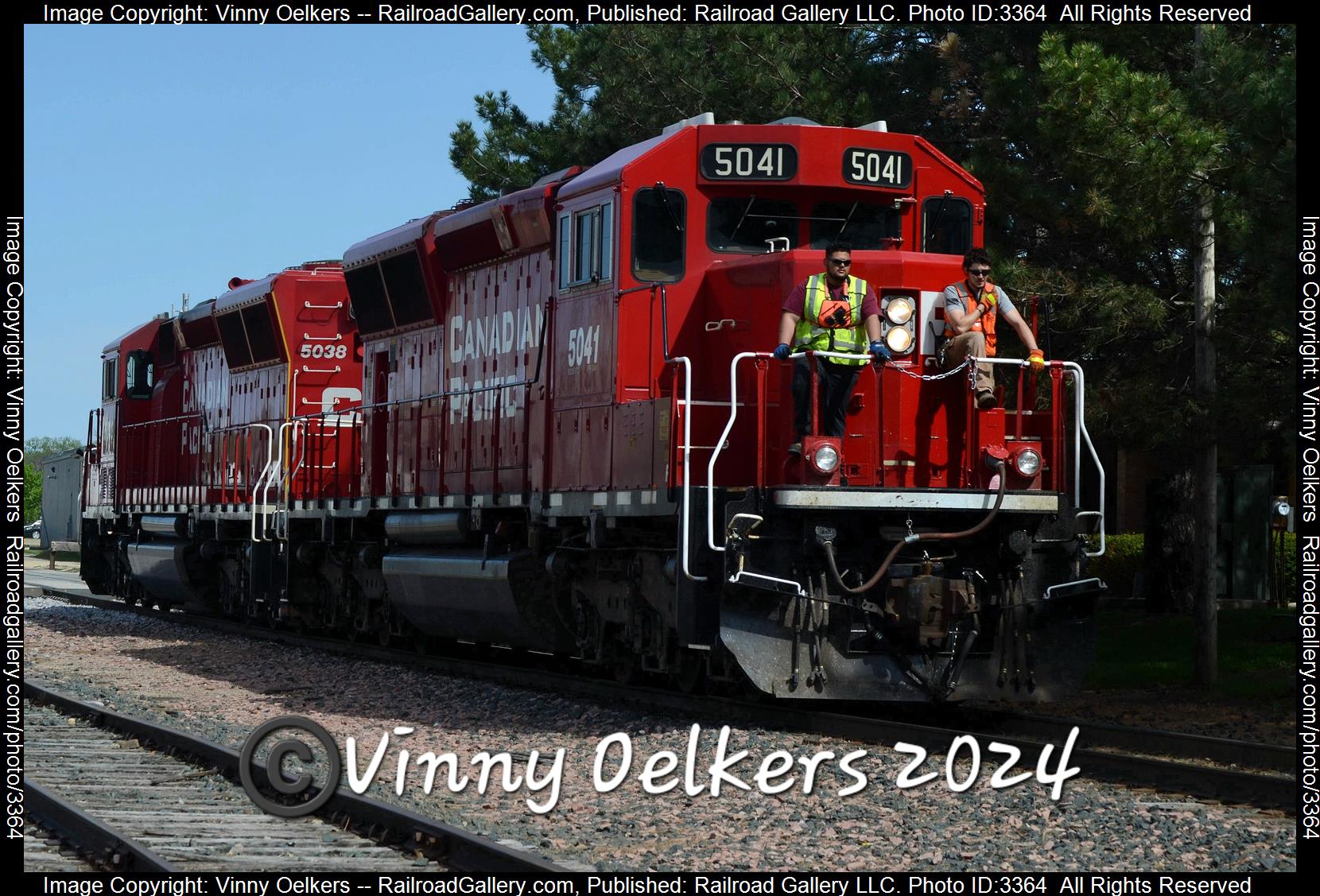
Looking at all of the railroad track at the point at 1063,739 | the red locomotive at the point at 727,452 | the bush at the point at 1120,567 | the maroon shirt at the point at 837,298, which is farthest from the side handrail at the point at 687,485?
the bush at the point at 1120,567

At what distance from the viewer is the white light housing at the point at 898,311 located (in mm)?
11539

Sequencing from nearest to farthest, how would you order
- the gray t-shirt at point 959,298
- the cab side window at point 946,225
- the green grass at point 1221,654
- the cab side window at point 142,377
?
Result: the gray t-shirt at point 959,298 → the cab side window at point 946,225 → the green grass at point 1221,654 → the cab side window at point 142,377

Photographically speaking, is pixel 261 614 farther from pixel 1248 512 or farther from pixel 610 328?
pixel 1248 512

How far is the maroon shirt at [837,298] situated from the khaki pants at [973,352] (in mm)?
599

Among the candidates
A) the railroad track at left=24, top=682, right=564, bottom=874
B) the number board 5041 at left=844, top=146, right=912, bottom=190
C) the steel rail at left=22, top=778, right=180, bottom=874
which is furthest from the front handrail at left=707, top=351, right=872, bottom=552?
the steel rail at left=22, top=778, right=180, bottom=874

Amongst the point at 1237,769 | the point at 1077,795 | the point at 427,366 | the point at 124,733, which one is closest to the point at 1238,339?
the point at 1237,769

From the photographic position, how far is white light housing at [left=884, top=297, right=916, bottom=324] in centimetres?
1154

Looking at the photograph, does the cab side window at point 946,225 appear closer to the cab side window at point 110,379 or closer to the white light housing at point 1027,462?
the white light housing at point 1027,462

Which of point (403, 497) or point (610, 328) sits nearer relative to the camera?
point (610, 328)

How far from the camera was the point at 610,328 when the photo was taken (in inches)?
483

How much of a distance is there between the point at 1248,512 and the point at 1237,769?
11.2 meters

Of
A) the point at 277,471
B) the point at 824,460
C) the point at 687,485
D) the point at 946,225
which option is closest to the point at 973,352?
the point at 824,460

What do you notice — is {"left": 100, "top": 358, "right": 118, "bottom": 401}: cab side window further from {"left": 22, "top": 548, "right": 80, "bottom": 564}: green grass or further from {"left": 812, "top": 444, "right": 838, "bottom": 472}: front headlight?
{"left": 22, "top": 548, "right": 80, "bottom": 564}: green grass

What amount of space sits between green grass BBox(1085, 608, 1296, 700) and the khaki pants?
413 centimetres
